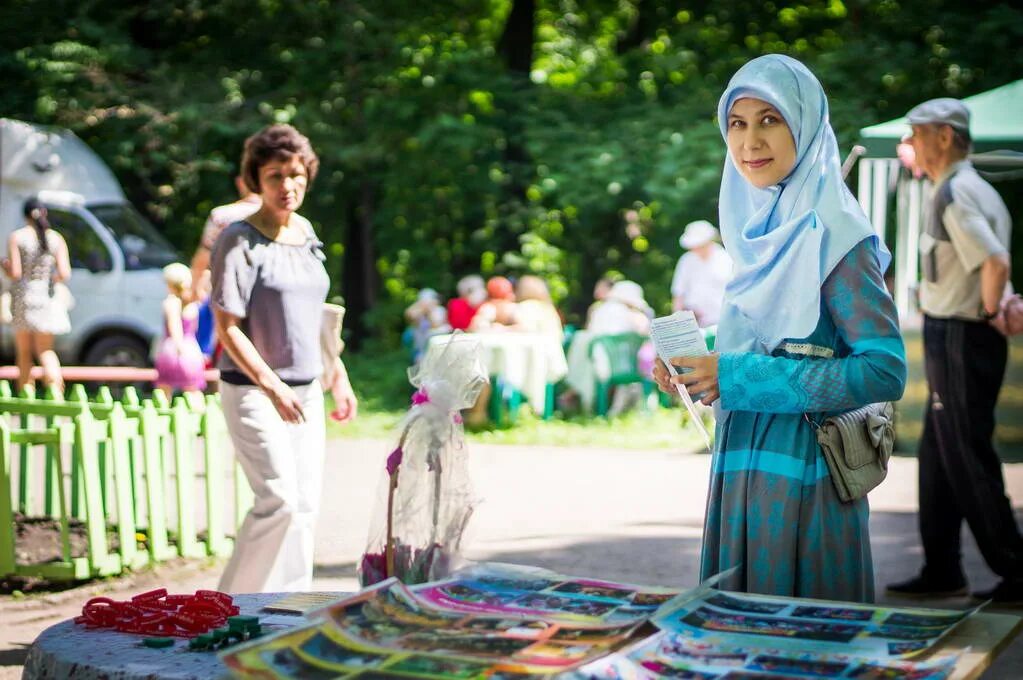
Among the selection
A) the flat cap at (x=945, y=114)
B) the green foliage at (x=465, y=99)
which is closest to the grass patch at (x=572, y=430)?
the green foliage at (x=465, y=99)

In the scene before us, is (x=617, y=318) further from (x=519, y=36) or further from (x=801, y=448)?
(x=801, y=448)

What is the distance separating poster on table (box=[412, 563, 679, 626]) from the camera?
2436 millimetres

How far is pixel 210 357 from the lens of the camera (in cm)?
1120

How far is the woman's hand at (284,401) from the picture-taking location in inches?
196

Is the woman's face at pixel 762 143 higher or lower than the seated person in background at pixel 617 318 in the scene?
higher

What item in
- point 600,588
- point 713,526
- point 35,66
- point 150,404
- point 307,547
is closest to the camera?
point 600,588

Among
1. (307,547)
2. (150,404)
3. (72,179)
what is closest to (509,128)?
(72,179)

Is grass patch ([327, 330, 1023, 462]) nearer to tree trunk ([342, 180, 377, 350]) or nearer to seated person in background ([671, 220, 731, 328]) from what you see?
seated person in background ([671, 220, 731, 328])

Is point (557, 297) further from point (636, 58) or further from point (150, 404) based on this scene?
point (150, 404)

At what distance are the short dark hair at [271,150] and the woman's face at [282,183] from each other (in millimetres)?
20

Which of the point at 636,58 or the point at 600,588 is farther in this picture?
the point at 636,58

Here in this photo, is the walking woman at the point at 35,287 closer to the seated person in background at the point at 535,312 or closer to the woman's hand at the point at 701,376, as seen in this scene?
the seated person in background at the point at 535,312

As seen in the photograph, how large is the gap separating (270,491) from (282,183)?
44.8 inches

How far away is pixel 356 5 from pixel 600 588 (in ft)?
58.2
